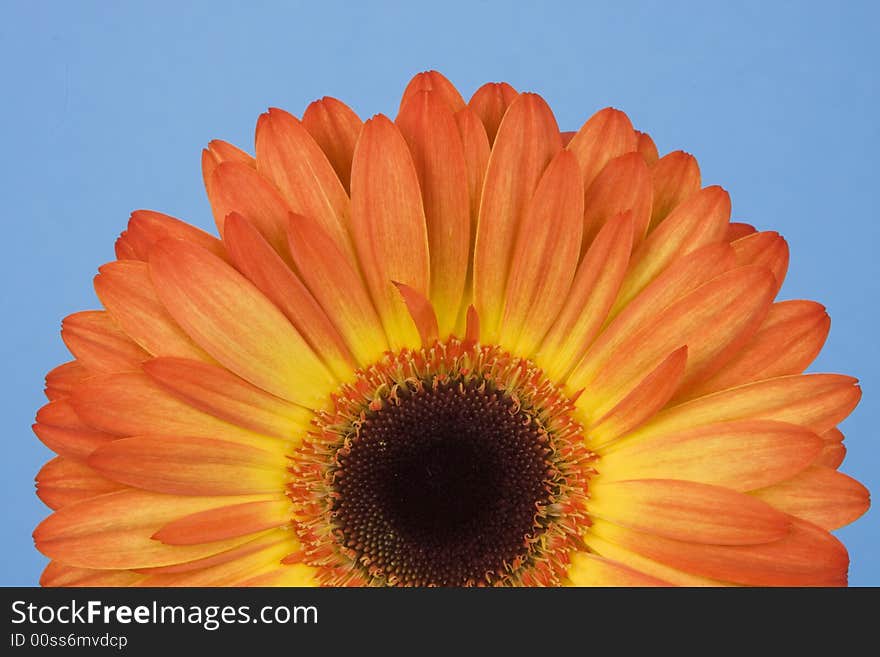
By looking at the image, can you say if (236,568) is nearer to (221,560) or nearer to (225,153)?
(221,560)

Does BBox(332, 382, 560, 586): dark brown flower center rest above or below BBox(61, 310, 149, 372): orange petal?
below

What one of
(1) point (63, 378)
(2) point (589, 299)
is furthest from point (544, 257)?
(1) point (63, 378)

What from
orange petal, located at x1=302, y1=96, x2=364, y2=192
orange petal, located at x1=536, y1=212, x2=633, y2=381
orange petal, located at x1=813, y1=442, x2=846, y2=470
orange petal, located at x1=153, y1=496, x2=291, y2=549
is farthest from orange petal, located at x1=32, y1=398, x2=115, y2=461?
orange petal, located at x1=813, y1=442, x2=846, y2=470

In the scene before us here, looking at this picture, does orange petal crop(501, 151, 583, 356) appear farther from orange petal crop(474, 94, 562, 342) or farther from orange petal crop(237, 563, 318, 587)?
orange petal crop(237, 563, 318, 587)

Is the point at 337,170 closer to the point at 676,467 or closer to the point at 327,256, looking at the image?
the point at 327,256
